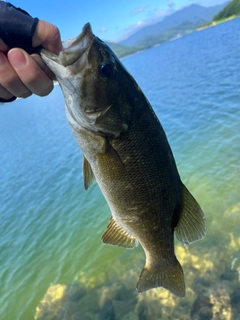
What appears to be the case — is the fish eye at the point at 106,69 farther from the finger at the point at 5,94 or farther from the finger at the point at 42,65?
the finger at the point at 5,94

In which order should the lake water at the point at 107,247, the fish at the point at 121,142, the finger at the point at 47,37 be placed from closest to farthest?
the finger at the point at 47,37 → the fish at the point at 121,142 → the lake water at the point at 107,247

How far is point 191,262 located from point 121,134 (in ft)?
19.8

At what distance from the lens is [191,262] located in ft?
25.1

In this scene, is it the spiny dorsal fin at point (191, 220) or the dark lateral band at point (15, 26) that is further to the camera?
the spiny dorsal fin at point (191, 220)

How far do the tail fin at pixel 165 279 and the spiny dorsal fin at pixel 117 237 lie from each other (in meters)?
0.34

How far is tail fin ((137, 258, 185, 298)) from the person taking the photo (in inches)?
123

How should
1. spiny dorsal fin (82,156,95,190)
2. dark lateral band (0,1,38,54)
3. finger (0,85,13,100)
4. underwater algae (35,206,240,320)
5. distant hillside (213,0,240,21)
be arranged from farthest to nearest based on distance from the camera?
distant hillside (213,0,240,21) < underwater algae (35,206,240,320) < spiny dorsal fin (82,156,95,190) < finger (0,85,13,100) < dark lateral band (0,1,38,54)

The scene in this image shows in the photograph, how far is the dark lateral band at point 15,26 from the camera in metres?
2.08

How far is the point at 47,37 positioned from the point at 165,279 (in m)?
2.59

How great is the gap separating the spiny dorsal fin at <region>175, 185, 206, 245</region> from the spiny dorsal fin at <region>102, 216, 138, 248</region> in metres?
0.55

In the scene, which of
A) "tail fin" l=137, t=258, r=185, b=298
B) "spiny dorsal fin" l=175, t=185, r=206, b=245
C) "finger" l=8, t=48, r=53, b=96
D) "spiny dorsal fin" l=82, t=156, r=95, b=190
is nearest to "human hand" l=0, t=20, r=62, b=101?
"finger" l=8, t=48, r=53, b=96

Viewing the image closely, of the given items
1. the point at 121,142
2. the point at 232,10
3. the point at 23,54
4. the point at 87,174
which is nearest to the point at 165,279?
the point at 87,174

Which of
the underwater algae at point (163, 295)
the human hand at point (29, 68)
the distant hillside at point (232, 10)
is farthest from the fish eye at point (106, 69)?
the distant hillside at point (232, 10)

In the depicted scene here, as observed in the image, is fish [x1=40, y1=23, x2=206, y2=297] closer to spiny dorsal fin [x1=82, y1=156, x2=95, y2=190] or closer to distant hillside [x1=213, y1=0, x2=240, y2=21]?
spiny dorsal fin [x1=82, y1=156, x2=95, y2=190]
